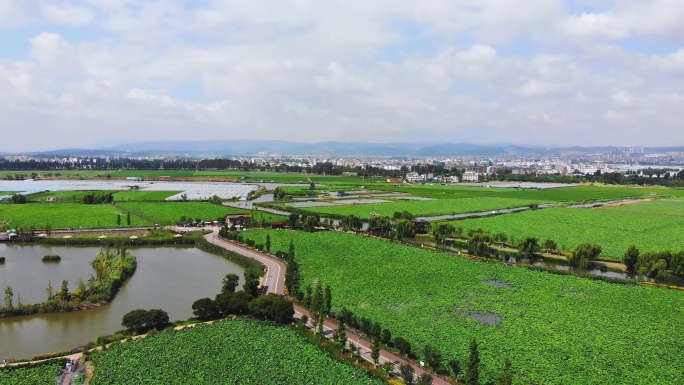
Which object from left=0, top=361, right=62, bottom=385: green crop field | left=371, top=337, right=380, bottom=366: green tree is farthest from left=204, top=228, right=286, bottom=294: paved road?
left=0, top=361, right=62, bottom=385: green crop field

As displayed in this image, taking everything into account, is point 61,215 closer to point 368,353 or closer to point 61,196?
point 61,196

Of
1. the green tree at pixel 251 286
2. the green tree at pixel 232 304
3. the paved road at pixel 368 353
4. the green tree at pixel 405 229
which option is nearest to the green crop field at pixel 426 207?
the green tree at pixel 405 229

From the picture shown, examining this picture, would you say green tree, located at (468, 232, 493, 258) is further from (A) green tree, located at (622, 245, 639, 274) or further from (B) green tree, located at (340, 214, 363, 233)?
(B) green tree, located at (340, 214, 363, 233)

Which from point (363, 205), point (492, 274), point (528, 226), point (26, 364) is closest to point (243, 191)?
point (363, 205)

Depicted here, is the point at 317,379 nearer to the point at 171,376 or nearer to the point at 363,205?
the point at 171,376

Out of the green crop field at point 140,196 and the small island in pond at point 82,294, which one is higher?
the green crop field at point 140,196

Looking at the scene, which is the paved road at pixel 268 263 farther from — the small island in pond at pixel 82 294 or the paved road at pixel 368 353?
the small island in pond at pixel 82 294
